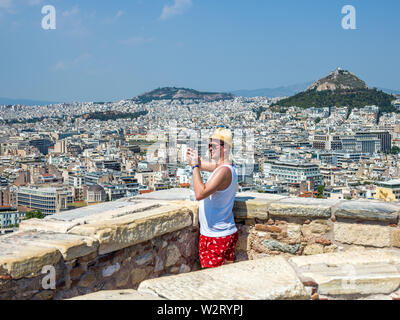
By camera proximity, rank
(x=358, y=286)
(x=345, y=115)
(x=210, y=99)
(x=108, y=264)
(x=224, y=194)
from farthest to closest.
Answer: (x=210, y=99)
(x=345, y=115)
(x=224, y=194)
(x=108, y=264)
(x=358, y=286)

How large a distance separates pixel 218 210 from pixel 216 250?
0.16 meters

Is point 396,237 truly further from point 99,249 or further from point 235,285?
point 99,249

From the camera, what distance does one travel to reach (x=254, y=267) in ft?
4.83

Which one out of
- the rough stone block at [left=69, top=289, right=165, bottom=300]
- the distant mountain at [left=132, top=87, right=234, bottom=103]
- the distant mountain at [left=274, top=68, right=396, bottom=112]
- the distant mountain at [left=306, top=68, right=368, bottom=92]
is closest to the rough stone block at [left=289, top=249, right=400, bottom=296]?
the rough stone block at [left=69, top=289, right=165, bottom=300]

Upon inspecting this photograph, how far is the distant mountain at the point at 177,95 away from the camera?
447 ft

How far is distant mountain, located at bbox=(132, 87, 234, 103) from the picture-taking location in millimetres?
136125

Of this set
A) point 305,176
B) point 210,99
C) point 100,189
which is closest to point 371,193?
point 305,176

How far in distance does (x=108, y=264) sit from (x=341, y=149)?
6307 centimetres

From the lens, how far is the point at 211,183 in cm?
192

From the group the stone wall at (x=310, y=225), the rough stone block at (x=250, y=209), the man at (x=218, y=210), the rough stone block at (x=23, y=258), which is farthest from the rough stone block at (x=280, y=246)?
the rough stone block at (x=23, y=258)

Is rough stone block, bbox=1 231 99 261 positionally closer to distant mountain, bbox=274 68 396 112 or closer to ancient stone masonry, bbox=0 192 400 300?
ancient stone masonry, bbox=0 192 400 300

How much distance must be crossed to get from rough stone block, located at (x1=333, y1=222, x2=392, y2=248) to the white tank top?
18.8 inches

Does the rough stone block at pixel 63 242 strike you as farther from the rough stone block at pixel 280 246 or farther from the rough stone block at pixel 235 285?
the rough stone block at pixel 280 246
